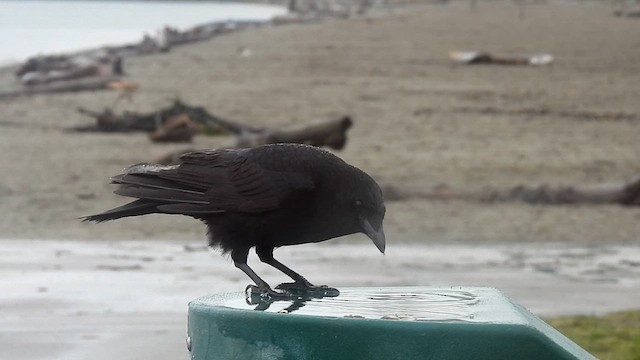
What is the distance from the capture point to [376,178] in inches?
606

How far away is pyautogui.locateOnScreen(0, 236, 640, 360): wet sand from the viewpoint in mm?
8164

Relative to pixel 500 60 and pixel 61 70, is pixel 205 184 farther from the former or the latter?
pixel 500 60

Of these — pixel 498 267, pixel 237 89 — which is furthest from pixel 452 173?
pixel 237 89

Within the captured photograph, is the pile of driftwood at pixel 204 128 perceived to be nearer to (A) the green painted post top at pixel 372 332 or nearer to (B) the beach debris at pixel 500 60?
(A) the green painted post top at pixel 372 332

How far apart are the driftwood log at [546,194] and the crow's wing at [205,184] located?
921cm

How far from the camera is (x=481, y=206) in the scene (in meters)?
13.8

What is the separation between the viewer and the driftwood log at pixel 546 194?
13.7 metres

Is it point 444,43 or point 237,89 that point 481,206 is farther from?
point 444,43

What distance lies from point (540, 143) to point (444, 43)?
28305 mm

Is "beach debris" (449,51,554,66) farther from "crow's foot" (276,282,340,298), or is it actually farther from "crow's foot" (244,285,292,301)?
"crow's foot" (244,285,292,301)

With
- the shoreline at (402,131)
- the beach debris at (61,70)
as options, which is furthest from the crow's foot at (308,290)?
the beach debris at (61,70)

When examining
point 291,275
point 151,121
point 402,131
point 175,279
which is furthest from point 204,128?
point 291,275

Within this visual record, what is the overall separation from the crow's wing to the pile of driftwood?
10.2m

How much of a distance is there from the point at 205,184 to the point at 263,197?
269mm
